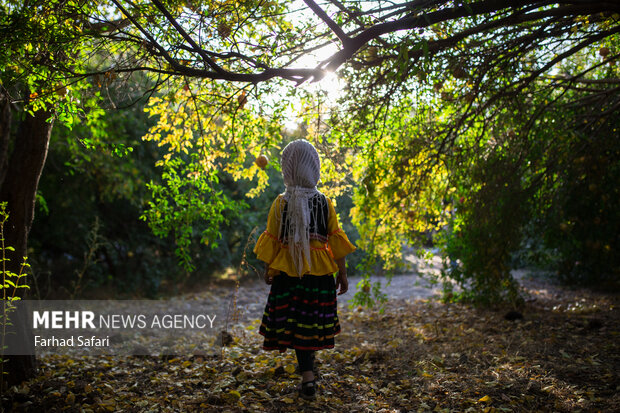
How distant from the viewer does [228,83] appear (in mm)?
3811

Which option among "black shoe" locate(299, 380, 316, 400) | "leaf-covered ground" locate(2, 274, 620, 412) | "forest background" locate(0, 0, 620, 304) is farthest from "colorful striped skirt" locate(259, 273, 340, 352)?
"forest background" locate(0, 0, 620, 304)

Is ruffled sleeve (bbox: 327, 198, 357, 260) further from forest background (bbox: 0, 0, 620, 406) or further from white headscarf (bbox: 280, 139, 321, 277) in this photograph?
forest background (bbox: 0, 0, 620, 406)

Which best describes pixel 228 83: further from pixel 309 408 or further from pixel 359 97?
pixel 309 408

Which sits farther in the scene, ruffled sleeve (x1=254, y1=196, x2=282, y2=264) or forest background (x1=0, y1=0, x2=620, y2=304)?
ruffled sleeve (x1=254, y1=196, x2=282, y2=264)

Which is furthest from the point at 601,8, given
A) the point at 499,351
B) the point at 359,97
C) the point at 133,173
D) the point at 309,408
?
the point at 133,173

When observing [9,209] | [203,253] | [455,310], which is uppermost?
[9,209]

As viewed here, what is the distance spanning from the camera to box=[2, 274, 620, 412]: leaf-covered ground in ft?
9.54

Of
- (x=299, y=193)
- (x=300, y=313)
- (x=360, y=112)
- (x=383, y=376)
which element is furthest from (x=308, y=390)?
(x=360, y=112)

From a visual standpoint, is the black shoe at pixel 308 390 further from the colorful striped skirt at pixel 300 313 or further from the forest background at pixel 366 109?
the forest background at pixel 366 109

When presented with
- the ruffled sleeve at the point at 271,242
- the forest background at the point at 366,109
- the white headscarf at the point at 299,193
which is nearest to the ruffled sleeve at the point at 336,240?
the white headscarf at the point at 299,193

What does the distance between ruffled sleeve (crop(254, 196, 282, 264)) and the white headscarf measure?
6cm

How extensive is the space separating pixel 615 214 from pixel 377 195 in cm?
251

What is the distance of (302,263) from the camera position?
3.10m

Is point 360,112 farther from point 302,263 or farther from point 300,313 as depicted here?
point 300,313
